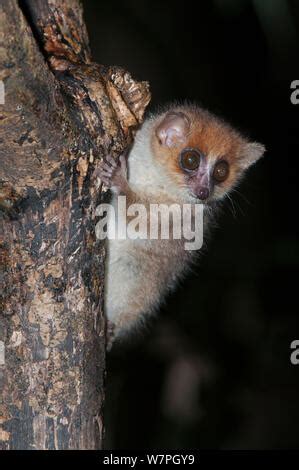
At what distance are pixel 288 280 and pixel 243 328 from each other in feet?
2.06

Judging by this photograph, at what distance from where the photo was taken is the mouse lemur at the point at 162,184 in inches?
150

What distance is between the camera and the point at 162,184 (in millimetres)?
3920

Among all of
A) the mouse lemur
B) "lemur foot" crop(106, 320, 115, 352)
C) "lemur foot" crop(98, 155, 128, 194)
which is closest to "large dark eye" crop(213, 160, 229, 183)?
the mouse lemur

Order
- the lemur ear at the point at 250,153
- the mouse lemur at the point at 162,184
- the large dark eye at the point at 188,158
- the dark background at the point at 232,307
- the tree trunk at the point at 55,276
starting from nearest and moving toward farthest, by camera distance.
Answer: the tree trunk at the point at 55,276 < the mouse lemur at the point at 162,184 < the large dark eye at the point at 188,158 < the lemur ear at the point at 250,153 < the dark background at the point at 232,307

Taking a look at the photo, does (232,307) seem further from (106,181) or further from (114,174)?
(106,181)

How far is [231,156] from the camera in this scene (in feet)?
13.6

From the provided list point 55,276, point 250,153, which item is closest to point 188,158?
point 250,153

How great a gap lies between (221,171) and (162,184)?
43 centimetres

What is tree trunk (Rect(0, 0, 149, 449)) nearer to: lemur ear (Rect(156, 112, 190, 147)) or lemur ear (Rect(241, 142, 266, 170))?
lemur ear (Rect(156, 112, 190, 147))

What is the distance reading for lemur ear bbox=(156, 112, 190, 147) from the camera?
12.7ft

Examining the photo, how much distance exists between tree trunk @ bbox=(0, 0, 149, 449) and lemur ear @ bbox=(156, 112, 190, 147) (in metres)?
1.24

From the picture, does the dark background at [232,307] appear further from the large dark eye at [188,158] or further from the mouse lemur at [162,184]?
the large dark eye at [188,158]

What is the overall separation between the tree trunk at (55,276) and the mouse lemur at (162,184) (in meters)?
1.14

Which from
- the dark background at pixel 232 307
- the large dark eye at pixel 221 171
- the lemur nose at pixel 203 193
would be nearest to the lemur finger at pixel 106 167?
the lemur nose at pixel 203 193
